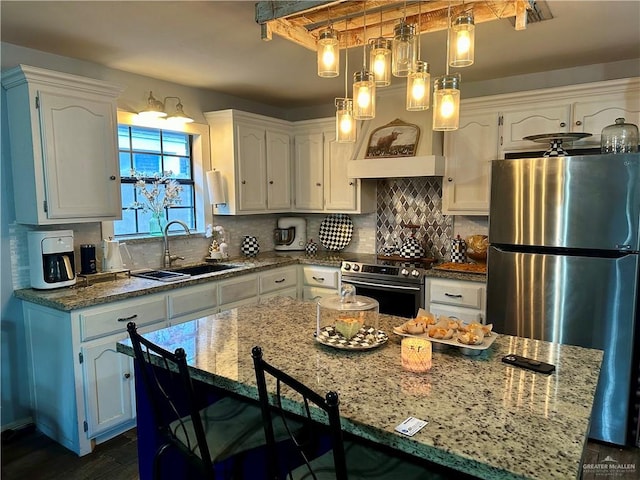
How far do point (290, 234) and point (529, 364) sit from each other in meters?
3.35

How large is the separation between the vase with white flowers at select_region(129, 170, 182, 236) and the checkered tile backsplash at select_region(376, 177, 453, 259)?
76.2 inches

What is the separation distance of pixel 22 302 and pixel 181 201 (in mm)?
1472

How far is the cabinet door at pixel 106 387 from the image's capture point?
2555 mm

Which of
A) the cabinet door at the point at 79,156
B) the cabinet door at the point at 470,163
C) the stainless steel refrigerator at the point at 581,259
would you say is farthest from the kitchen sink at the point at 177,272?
the stainless steel refrigerator at the point at 581,259

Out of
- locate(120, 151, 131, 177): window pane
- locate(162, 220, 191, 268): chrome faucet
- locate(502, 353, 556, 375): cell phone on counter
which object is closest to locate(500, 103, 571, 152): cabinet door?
locate(502, 353, 556, 375): cell phone on counter

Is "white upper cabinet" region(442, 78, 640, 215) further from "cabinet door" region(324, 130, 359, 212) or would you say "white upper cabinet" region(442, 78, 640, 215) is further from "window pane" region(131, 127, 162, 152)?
"window pane" region(131, 127, 162, 152)

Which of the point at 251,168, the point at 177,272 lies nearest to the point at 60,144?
the point at 177,272

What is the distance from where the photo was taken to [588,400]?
1.31m

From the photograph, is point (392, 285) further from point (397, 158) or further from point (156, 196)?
point (156, 196)

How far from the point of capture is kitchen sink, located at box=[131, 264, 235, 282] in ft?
10.3

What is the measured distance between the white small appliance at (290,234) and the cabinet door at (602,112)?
8.70ft

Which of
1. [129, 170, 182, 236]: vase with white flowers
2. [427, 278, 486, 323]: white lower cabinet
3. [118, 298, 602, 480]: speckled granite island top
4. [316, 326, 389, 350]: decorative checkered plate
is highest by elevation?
[129, 170, 182, 236]: vase with white flowers

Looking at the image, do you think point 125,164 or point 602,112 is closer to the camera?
point 602,112

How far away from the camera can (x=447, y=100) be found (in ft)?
5.58
